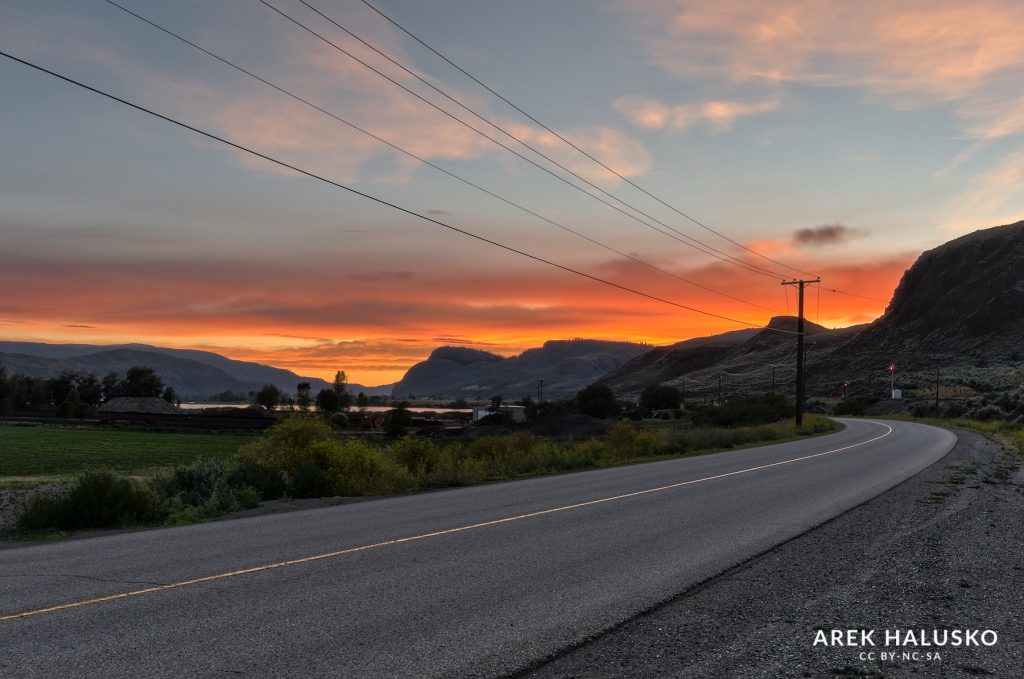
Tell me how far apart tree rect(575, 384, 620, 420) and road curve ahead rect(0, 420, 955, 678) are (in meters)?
102

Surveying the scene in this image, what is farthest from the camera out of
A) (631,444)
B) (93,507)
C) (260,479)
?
(631,444)

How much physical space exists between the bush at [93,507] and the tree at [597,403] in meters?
→ 102

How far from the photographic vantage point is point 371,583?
773 centimetres

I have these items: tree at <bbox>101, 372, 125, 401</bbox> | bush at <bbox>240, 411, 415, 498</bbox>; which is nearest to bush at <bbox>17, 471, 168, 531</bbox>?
bush at <bbox>240, 411, 415, 498</bbox>

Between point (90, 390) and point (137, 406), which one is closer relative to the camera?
point (137, 406)

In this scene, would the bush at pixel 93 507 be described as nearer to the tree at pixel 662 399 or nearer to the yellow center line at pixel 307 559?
the yellow center line at pixel 307 559

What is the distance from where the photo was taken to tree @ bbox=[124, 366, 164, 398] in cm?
15950

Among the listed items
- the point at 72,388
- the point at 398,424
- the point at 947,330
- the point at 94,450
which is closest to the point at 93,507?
the point at 94,450

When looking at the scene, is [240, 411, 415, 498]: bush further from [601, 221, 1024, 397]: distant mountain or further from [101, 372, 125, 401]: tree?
[101, 372, 125, 401]: tree

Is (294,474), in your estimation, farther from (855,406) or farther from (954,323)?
(954,323)

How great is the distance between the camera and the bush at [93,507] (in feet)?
41.4

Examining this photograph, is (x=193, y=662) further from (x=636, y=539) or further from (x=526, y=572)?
(x=636, y=539)

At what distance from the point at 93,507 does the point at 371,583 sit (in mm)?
7792

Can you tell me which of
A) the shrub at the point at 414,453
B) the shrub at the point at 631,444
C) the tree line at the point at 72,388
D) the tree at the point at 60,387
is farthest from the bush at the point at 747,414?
the tree at the point at 60,387
